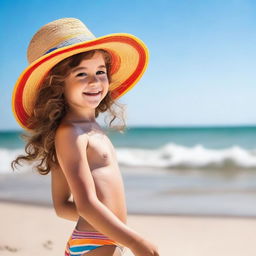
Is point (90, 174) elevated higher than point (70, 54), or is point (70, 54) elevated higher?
point (70, 54)

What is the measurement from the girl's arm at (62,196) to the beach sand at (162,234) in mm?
1467

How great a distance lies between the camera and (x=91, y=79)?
1.68 metres

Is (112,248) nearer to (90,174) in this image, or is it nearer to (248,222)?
(90,174)

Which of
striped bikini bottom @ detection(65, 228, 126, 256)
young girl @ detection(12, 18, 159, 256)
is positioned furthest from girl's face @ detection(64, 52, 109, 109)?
striped bikini bottom @ detection(65, 228, 126, 256)

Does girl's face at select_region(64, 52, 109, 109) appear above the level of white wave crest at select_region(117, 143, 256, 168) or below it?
below

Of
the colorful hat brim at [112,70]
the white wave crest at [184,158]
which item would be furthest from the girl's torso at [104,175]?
the white wave crest at [184,158]

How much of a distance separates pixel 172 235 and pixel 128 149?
9.83m

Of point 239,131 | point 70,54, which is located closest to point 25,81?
point 70,54

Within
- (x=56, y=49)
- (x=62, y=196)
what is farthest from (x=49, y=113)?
(x=62, y=196)

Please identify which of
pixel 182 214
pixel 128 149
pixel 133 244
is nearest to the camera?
pixel 133 244

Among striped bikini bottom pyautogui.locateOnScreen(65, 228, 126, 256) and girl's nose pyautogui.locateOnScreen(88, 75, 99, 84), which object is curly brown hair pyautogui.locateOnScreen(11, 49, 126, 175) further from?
striped bikini bottom pyautogui.locateOnScreen(65, 228, 126, 256)

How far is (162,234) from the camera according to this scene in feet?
12.5

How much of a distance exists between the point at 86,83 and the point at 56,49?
156mm

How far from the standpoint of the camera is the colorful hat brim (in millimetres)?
1620
